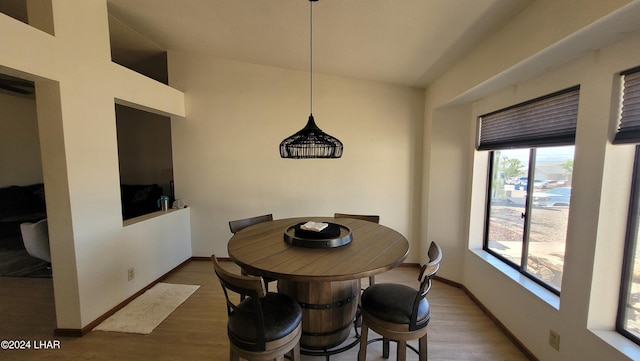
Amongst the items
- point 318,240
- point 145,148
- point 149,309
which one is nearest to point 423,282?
point 318,240

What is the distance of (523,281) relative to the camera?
2121 mm

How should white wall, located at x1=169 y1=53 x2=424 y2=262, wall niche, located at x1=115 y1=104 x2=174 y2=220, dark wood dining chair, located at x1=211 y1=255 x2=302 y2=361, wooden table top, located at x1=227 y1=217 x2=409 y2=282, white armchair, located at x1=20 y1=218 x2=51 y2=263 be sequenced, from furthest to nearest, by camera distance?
1. wall niche, located at x1=115 y1=104 x2=174 y2=220
2. white wall, located at x1=169 y1=53 x2=424 y2=262
3. white armchair, located at x1=20 y1=218 x2=51 y2=263
4. wooden table top, located at x1=227 y1=217 x2=409 y2=282
5. dark wood dining chair, located at x1=211 y1=255 x2=302 y2=361

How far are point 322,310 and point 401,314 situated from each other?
58cm

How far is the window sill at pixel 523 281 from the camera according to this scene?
6.04 ft

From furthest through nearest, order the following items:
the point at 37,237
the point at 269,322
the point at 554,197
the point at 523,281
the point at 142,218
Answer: the point at 142,218, the point at 37,237, the point at 523,281, the point at 554,197, the point at 269,322

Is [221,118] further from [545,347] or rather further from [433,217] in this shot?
[545,347]

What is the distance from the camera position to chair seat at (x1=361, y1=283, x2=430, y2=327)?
1.55 meters

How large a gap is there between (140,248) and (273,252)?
2073 millimetres

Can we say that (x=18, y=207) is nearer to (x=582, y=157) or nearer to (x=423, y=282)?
(x=423, y=282)

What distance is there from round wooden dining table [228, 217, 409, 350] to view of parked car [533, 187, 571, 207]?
3.92 feet

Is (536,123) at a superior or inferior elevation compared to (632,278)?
superior

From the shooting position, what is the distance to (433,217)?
127 inches

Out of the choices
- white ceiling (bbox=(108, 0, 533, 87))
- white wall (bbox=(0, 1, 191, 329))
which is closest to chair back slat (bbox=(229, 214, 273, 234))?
white wall (bbox=(0, 1, 191, 329))

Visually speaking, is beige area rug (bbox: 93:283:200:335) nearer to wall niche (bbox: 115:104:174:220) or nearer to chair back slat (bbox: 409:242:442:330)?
chair back slat (bbox: 409:242:442:330)
